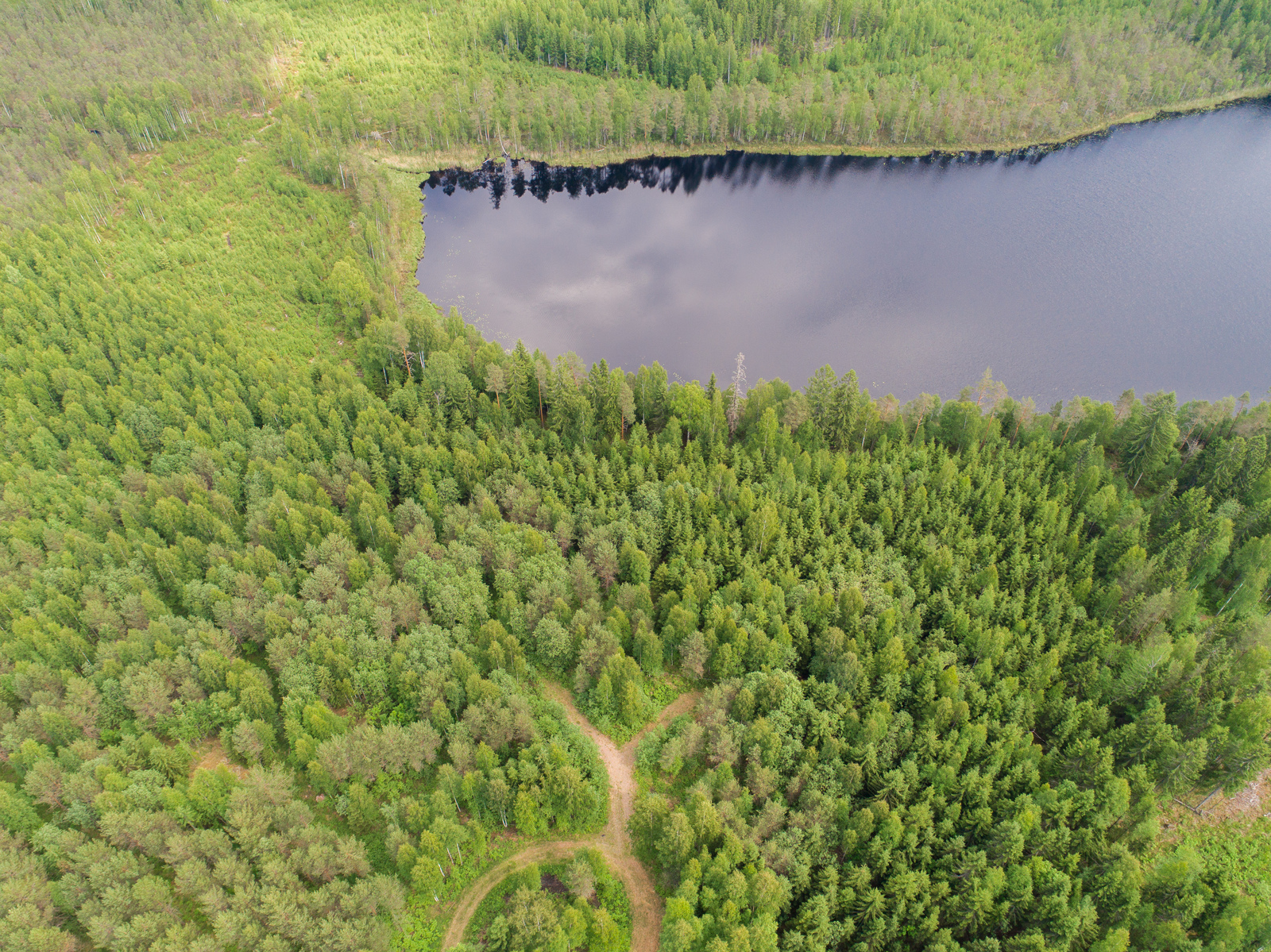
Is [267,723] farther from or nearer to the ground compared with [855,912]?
farther from the ground

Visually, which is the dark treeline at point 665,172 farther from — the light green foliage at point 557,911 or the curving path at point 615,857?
the light green foliage at point 557,911

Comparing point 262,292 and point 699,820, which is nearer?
point 699,820

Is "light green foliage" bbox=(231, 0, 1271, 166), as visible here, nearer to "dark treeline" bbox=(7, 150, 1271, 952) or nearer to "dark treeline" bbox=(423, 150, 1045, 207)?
"dark treeline" bbox=(423, 150, 1045, 207)

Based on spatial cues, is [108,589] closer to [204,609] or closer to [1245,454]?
[204,609]

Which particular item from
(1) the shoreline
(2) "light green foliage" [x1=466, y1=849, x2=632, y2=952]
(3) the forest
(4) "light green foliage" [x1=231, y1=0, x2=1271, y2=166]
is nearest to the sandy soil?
(3) the forest

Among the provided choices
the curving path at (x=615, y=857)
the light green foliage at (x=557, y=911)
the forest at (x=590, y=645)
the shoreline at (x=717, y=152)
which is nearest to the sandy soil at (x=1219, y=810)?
the forest at (x=590, y=645)

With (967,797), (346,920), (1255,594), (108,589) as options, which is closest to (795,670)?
(967,797)
